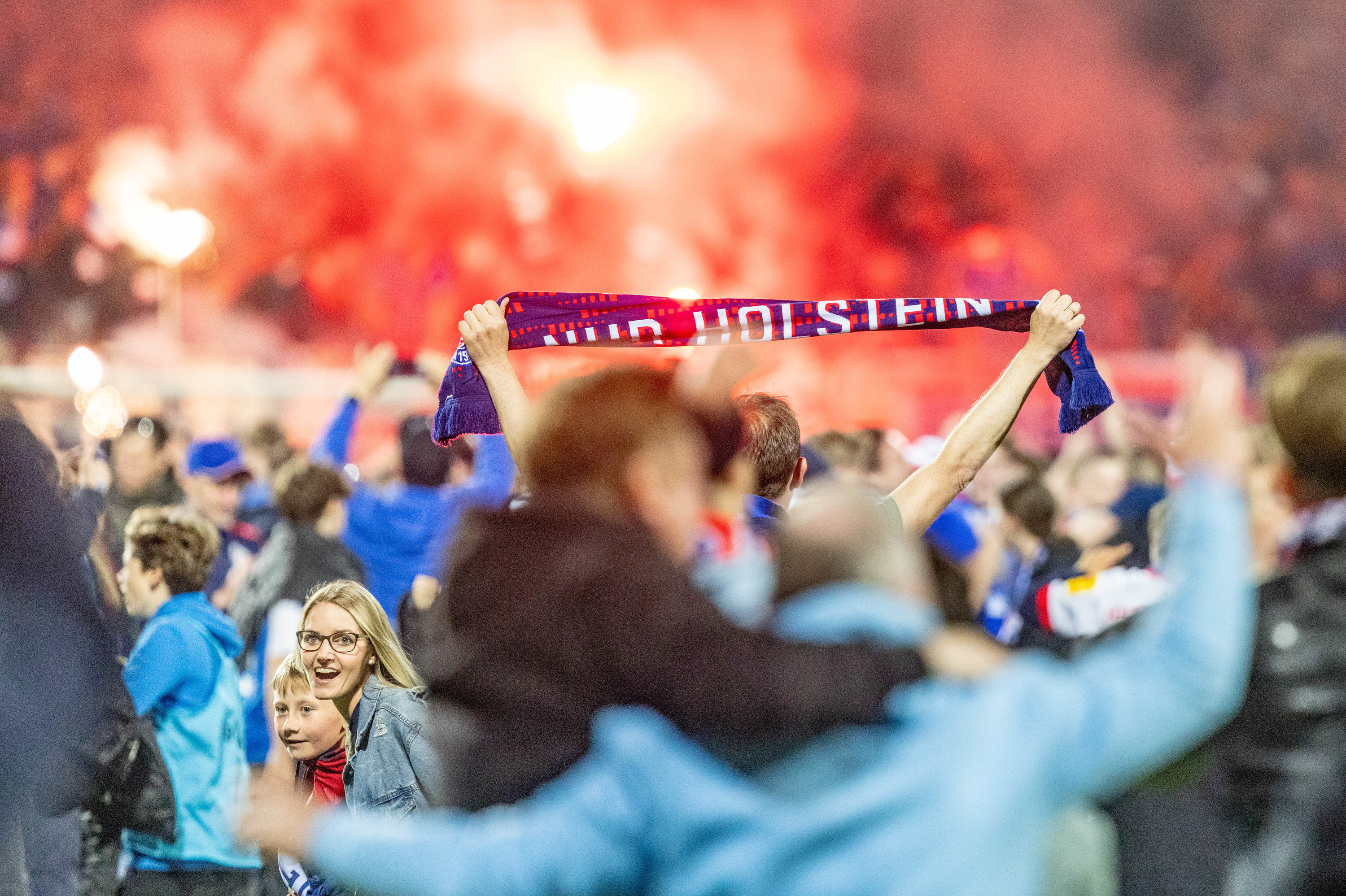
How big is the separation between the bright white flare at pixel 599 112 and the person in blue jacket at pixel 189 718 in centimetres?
2008

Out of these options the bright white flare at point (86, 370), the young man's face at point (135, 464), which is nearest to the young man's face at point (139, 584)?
the young man's face at point (135, 464)

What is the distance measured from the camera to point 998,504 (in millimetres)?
6332

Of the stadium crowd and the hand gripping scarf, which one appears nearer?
the stadium crowd

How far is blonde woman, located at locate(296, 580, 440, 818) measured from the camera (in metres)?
2.76

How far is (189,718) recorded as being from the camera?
3.62 m

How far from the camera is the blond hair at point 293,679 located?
304 cm

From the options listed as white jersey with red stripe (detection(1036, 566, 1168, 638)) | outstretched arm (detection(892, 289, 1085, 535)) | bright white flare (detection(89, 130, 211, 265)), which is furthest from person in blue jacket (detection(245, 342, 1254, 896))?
bright white flare (detection(89, 130, 211, 265))

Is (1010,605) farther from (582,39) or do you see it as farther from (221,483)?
(582,39)

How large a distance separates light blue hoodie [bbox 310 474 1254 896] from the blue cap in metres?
5.18

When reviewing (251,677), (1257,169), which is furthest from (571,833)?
(1257,169)

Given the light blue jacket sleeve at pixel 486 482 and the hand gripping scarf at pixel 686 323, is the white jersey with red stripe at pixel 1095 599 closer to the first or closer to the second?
the hand gripping scarf at pixel 686 323

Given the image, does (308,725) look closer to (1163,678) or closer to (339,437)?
(1163,678)

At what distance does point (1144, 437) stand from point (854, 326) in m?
0.91

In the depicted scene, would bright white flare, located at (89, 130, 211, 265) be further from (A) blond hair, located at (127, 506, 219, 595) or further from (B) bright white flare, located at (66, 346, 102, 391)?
(A) blond hair, located at (127, 506, 219, 595)
